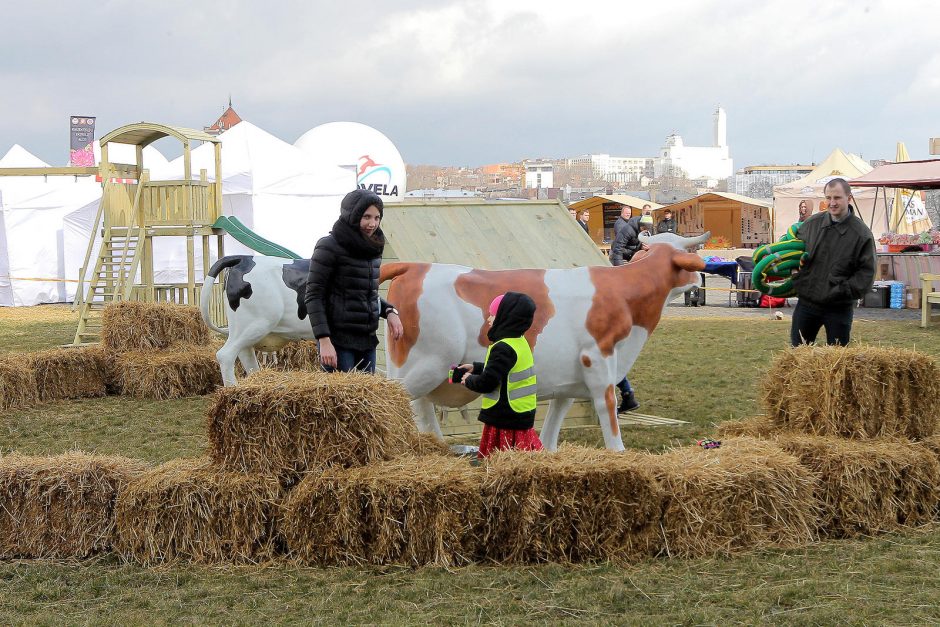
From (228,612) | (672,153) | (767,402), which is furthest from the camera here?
(672,153)

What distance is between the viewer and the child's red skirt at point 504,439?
5.48m

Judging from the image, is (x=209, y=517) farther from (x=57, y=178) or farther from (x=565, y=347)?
(x=57, y=178)

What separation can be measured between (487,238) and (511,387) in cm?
297

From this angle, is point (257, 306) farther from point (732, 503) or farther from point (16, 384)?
point (732, 503)

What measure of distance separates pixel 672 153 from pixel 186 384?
158 m

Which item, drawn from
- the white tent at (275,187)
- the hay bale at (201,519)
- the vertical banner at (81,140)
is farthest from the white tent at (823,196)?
the hay bale at (201,519)

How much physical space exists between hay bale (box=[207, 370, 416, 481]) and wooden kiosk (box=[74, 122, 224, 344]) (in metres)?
10.6

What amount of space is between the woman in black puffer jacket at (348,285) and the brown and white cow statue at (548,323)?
1.58 ft

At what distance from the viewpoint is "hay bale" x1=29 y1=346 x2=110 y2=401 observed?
32.8ft

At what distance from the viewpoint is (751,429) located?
19.6 feet

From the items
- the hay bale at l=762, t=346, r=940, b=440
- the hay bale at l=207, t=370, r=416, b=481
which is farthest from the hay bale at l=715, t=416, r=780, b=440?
the hay bale at l=207, t=370, r=416, b=481

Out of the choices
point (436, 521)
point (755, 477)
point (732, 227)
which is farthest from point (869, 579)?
point (732, 227)

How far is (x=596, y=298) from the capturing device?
21.2 feet

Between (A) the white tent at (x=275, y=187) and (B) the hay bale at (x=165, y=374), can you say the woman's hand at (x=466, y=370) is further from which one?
(A) the white tent at (x=275, y=187)
